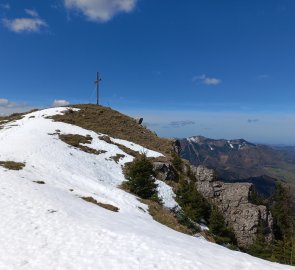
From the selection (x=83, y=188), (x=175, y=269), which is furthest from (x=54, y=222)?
(x=83, y=188)

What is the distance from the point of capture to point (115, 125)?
61969 mm

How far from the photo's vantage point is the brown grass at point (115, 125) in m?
56.3

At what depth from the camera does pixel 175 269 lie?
498 inches

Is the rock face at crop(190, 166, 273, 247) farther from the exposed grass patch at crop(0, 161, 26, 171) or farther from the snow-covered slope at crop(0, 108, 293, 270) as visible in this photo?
the exposed grass patch at crop(0, 161, 26, 171)

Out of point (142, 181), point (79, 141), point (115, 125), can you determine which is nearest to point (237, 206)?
point (142, 181)

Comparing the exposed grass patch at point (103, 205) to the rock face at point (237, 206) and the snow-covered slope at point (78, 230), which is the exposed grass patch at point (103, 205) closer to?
the snow-covered slope at point (78, 230)

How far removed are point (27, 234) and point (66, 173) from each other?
18392 mm

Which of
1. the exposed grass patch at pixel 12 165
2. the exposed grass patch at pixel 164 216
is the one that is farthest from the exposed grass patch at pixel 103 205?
the exposed grass patch at pixel 12 165

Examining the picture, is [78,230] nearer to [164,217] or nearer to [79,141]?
[164,217]

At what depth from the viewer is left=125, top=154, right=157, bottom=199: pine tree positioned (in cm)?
3453

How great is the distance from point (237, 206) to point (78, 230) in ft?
98.6

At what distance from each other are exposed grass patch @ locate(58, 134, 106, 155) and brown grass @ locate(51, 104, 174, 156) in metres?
7.23

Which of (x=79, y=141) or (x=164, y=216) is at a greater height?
(x=79, y=141)

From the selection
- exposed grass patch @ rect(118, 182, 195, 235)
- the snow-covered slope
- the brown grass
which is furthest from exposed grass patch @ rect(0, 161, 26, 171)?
the brown grass
